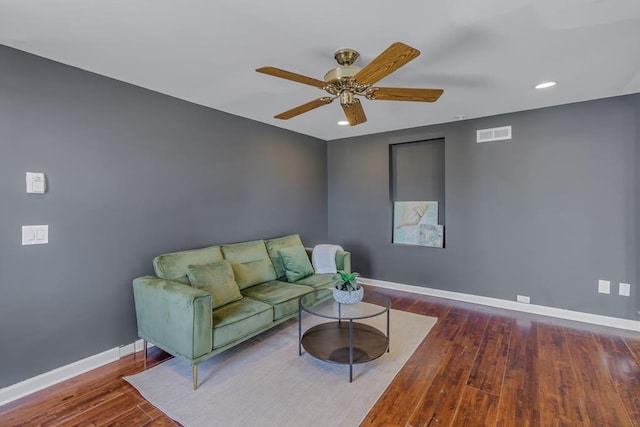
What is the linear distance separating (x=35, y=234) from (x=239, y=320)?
1612 mm

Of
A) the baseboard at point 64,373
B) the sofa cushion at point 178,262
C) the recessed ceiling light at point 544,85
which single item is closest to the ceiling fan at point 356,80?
the recessed ceiling light at point 544,85

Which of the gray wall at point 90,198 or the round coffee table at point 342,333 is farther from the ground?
the gray wall at point 90,198

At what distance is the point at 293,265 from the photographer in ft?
11.7

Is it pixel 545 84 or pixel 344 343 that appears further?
pixel 545 84

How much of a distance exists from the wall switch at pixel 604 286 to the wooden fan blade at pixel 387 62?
3362 mm

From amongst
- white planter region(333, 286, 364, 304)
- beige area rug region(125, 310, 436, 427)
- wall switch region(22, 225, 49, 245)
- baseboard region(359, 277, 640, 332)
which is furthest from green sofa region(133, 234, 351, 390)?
baseboard region(359, 277, 640, 332)

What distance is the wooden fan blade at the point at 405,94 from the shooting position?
206cm

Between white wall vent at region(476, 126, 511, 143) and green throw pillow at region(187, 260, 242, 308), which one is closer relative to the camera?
green throw pillow at region(187, 260, 242, 308)

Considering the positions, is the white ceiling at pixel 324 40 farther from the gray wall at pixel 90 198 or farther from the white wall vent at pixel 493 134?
the white wall vent at pixel 493 134

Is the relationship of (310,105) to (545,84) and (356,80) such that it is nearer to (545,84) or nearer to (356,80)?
(356,80)

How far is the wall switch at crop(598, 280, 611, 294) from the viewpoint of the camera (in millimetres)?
3174

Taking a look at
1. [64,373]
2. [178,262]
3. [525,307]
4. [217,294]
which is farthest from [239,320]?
[525,307]

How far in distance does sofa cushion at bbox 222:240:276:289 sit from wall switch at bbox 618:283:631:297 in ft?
12.2

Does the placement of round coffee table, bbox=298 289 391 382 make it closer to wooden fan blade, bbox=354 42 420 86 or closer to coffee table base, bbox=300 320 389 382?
coffee table base, bbox=300 320 389 382
